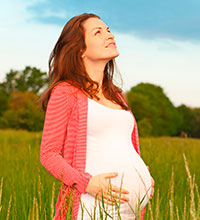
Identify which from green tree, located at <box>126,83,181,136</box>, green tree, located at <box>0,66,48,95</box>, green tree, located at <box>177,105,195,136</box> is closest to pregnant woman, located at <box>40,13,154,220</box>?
green tree, located at <box>126,83,181,136</box>

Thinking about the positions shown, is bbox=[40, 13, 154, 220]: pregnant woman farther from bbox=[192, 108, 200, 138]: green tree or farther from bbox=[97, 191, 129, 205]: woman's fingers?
bbox=[192, 108, 200, 138]: green tree

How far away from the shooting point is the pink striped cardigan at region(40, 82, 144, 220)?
2043mm

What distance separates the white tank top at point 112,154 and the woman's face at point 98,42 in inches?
12.8

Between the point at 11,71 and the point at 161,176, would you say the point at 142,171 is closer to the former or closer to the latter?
the point at 161,176

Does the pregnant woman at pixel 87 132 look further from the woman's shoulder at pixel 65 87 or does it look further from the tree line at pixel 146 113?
the tree line at pixel 146 113

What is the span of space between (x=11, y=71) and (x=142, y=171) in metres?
61.5

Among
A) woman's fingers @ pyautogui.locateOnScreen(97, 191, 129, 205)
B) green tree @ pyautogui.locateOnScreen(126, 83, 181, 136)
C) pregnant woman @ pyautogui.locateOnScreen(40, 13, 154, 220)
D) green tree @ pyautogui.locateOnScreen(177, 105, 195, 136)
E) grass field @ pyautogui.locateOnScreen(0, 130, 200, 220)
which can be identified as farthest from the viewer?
green tree @ pyautogui.locateOnScreen(177, 105, 195, 136)

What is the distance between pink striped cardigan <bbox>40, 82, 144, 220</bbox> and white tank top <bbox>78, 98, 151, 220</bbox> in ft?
0.15

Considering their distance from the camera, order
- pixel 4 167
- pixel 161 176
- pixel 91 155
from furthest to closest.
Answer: pixel 4 167 < pixel 161 176 < pixel 91 155

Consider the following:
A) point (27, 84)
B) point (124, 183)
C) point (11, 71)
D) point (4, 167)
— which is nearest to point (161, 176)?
point (4, 167)

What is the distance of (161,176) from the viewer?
4840mm

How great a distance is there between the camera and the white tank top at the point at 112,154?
2.01 m

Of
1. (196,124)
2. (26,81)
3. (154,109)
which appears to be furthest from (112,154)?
(26,81)

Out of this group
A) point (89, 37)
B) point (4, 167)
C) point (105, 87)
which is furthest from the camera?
point (4, 167)
